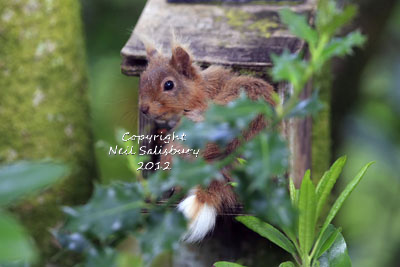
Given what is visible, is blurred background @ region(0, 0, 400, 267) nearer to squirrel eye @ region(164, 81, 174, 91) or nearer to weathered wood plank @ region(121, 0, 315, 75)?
weathered wood plank @ region(121, 0, 315, 75)

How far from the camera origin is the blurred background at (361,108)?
2.90 metres

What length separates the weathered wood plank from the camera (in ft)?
5.92

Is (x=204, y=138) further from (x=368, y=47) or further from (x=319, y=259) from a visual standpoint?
(x=368, y=47)

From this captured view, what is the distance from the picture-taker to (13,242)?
549 millimetres

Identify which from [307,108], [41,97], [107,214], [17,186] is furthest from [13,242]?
[41,97]

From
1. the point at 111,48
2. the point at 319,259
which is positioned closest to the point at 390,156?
the point at 111,48

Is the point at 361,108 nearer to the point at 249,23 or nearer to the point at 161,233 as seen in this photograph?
the point at 249,23

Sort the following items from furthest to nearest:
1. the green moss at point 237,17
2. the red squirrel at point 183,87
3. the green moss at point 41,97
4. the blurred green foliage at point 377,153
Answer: the blurred green foliage at point 377,153
the green moss at point 41,97
the green moss at point 237,17
the red squirrel at point 183,87

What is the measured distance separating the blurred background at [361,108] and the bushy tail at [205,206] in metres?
1.43

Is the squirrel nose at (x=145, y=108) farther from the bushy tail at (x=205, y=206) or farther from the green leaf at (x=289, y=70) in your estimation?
the green leaf at (x=289, y=70)

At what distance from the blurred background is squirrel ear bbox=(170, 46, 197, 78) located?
120 cm

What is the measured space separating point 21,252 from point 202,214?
3.05 feet

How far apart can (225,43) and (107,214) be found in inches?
47.8

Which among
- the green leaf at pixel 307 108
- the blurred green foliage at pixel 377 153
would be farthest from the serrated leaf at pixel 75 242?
the blurred green foliage at pixel 377 153
